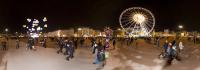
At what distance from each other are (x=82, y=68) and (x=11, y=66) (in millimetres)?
4001

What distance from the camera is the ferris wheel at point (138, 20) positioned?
66312mm

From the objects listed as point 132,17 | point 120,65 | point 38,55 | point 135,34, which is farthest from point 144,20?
point 120,65

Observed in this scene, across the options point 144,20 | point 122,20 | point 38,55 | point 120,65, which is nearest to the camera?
point 120,65

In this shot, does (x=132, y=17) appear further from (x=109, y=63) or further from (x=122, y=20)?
(x=109, y=63)

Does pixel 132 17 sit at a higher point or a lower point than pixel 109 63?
higher

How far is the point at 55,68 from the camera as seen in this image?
28484 millimetres

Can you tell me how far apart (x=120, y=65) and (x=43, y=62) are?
15.3ft

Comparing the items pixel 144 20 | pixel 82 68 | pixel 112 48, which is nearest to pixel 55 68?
pixel 82 68

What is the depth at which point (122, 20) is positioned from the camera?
7144 cm

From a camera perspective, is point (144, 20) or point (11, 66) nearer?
point (11, 66)

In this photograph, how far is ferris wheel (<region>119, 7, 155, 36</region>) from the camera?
6631 centimetres

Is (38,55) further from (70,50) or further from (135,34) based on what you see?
(135,34)

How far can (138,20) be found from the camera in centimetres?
6581

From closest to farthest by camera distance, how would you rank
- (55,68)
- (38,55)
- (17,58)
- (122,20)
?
(55,68) → (17,58) → (38,55) → (122,20)
